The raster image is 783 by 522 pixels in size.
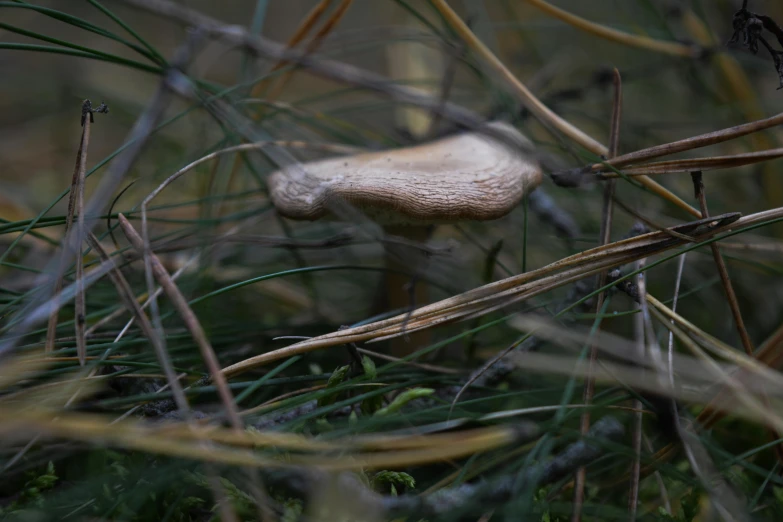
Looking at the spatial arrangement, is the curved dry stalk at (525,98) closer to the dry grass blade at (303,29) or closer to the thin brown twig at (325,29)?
the thin brown twig at (325,29)

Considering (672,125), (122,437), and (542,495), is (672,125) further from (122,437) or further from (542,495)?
(122,437)

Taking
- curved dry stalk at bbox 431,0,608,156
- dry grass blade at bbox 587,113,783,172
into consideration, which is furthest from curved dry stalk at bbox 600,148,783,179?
curved dry stalk at bbox 431,0,608,156

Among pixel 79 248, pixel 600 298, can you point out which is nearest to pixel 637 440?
pixel 600 298

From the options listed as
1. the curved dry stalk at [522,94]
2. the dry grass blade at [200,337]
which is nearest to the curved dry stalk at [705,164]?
the curved dry stalk at [522,94]

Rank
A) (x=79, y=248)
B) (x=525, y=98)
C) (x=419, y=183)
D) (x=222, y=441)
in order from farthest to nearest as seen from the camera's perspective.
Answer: (x=525, y=98), (x=419, y=183), (x=79, y=248), (x=222, y=441)

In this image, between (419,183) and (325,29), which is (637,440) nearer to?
(419,183)

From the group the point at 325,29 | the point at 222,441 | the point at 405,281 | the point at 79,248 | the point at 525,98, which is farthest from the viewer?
the point at 325,29

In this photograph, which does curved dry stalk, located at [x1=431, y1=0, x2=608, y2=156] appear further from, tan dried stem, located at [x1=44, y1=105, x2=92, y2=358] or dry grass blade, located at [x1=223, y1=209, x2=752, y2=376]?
tan dried stem, located at [x1=44, y1=105, x2=92, y2=358]
